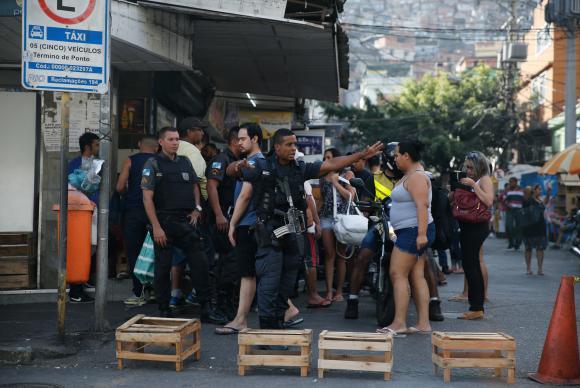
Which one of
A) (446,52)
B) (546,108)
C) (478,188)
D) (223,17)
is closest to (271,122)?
(223,17)

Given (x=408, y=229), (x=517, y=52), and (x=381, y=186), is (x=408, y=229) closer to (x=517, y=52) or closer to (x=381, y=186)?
(x=381, y=186)

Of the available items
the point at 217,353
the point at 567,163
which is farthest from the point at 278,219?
the point at 567,163

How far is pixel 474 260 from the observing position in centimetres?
949

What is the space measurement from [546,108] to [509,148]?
4.63 m

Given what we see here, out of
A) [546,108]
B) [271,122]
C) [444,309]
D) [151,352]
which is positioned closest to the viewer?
[151,352]

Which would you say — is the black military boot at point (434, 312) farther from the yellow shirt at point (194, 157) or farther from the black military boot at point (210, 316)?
the yellow shirt at point (194, 157)

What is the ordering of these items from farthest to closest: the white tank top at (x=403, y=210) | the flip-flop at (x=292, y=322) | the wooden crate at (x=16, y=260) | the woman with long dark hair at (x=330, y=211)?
the woman with long dark hair at (x=330, y=211) < the wooden crate at (x=16, y=260) < the flip-flop at (x=292, y=322) < the white tank top at (x=403, y=210)

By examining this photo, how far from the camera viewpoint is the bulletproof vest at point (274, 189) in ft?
24.6

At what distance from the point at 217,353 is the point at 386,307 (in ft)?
6.95

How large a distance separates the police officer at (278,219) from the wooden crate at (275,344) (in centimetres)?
77

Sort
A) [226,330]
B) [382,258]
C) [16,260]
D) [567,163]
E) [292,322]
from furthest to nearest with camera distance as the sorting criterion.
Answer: [567,163]
[16,260]
[382,258]
[292,322]
[226,330]

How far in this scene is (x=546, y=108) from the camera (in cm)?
4341

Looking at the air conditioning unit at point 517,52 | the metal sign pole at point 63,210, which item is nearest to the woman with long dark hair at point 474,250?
the metal sign pole at point 63,210

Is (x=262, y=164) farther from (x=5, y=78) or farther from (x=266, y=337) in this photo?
(x=5, y=78)
